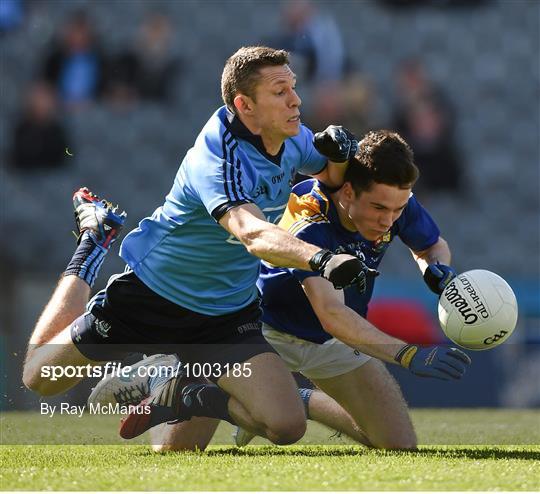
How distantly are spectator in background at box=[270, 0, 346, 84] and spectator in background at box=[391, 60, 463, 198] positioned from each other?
2.78 ft

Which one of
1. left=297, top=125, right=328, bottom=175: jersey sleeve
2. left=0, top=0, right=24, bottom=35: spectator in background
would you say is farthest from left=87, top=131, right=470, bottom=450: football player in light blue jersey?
left=0, top=0, right=24, bottom=35: spectator in background

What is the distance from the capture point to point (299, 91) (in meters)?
12.2

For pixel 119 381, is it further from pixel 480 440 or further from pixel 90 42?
pixel 90 42

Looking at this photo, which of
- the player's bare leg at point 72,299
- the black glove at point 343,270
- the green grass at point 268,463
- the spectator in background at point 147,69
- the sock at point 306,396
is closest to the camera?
the green grass at point 268,463

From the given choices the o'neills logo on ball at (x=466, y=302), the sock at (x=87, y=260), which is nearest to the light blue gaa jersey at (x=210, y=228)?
the sock at (x=87, y=260)

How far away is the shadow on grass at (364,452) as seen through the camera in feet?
15.8

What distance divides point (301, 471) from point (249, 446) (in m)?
1.43

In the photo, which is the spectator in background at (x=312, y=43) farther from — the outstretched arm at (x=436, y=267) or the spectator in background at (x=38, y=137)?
the outstretched arm at (x=436, y=267)

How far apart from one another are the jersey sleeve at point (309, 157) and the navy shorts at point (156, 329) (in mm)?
734

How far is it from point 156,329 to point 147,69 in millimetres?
8220

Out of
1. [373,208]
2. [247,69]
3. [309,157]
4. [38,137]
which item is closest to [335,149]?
[309,157]

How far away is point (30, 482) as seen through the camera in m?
3.90

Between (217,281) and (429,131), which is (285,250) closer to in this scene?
(217,281)

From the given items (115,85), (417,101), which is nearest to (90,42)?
(115,85)
